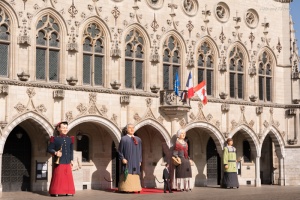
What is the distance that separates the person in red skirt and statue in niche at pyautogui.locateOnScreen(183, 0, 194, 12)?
1061 centimetres

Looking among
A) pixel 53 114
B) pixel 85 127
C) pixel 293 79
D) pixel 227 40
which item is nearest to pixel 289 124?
pixel 293 79

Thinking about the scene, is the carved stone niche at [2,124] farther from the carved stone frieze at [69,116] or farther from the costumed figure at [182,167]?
the costumed figure at [182,167]

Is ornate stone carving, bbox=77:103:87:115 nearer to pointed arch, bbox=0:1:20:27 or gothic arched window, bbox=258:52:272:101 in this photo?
pointed arch, bbox=0:1:20:27

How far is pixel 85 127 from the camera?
2791 cm

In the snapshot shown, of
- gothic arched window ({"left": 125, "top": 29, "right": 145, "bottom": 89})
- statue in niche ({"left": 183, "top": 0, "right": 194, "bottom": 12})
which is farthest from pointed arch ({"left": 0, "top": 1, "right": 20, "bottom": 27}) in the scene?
statue in niche ({"left": 183, "top": 0, "right": 194, "bottom": 12})

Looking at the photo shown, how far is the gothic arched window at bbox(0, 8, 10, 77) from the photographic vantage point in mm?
24109

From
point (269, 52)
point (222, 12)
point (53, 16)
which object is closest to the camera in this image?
point (53, 16)

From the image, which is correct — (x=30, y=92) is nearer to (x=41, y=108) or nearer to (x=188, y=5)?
(x=41, y=108)

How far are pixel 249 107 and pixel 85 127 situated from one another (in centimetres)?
916

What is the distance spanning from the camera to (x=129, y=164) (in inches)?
960

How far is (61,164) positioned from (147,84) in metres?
7.20

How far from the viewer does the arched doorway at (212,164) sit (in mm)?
32406

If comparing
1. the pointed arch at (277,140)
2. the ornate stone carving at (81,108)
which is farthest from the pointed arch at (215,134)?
the ornate stone carving at (81,108)

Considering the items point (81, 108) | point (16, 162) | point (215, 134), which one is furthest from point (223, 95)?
point (16, 162)
